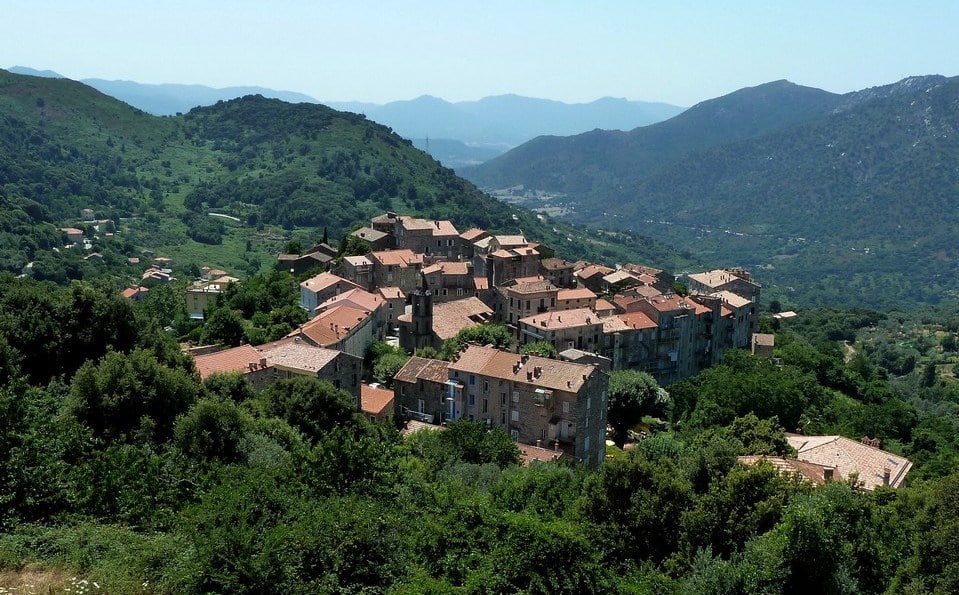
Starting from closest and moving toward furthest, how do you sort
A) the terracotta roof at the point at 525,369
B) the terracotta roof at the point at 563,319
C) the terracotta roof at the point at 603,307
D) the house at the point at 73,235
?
the terracotta roof at the point at 525,369
the terracotta roof at the point at 563,319
the terracotta roof at the point at 603,307
the house at the point at 73,235

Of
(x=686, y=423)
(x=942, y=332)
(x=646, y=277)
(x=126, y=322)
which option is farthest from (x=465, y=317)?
(x=942, y=332)

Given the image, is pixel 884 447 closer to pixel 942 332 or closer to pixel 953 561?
pixel 953 561

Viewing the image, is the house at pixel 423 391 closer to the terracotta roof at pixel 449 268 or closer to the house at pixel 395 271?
the house at pixel 395 271

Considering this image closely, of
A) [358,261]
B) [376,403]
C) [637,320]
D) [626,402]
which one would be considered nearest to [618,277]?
[637,320]

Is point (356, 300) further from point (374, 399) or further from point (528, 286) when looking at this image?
point (528, 286)

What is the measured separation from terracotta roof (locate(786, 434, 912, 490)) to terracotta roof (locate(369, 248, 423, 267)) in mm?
33971

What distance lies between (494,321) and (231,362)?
82.9ft

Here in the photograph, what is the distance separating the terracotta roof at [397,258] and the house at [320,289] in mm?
3782

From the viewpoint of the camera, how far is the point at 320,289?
210 ft

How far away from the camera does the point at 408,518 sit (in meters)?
21.3

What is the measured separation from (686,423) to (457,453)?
24151 mm

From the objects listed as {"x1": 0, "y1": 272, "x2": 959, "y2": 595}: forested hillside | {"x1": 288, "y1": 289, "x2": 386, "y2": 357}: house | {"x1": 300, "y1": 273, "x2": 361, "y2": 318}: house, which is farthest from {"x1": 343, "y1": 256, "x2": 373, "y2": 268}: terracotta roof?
{"x1": 0, "y1": 272, "x2": 959, "y2": 595}: forested hillside

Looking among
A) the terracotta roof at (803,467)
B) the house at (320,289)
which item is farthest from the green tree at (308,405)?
the house at (320,289)

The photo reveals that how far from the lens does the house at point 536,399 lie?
150ft
